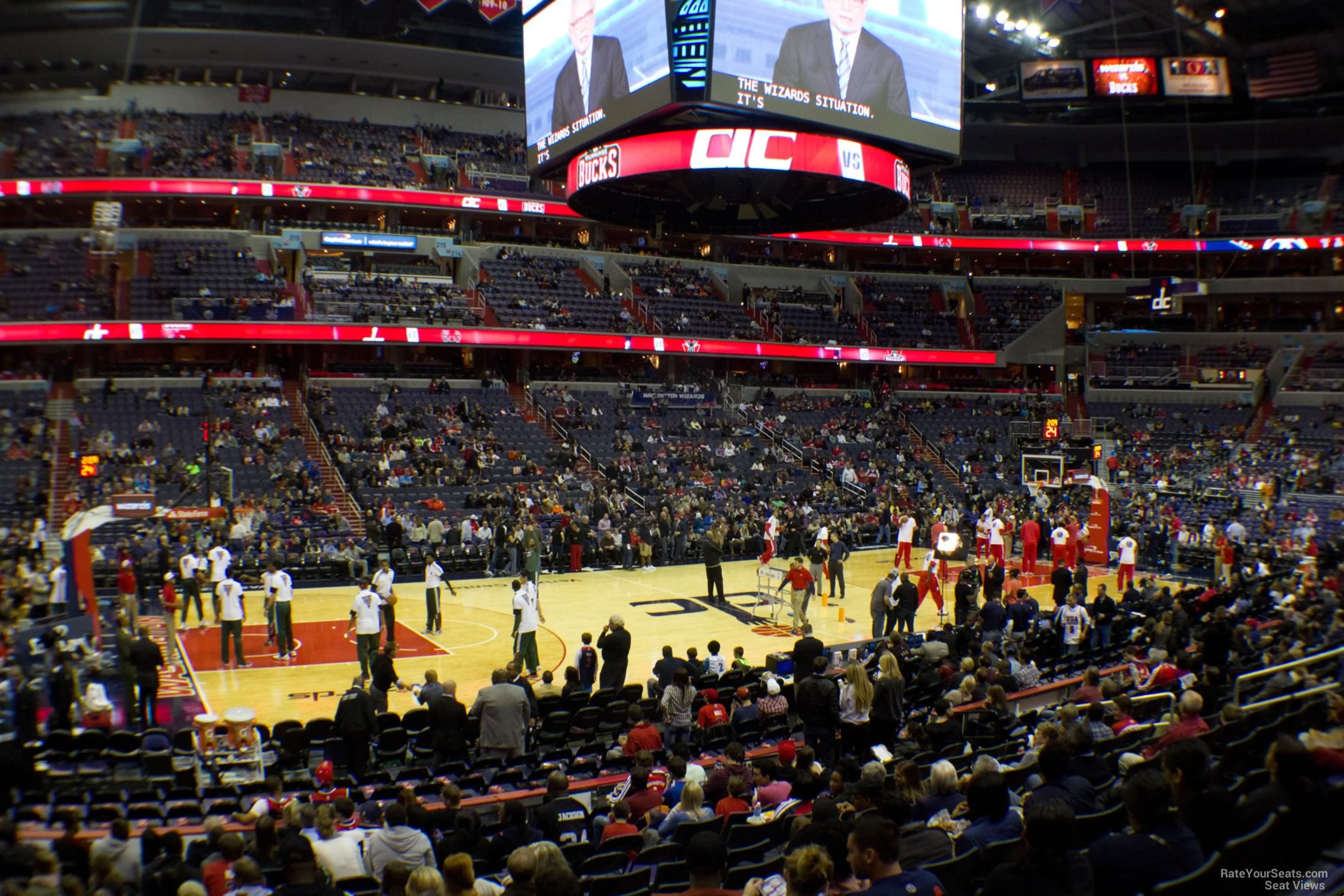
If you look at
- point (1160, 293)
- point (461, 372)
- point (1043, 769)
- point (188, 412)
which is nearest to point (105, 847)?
point (1043, 769)

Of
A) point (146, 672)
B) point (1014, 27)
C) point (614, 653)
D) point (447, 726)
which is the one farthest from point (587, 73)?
point (1014, 27)

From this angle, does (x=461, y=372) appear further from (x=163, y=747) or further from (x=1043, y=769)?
(x=1043, y=769)

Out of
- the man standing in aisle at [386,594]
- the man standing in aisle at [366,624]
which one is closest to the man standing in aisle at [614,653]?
the man standing in aisle at [366,624]

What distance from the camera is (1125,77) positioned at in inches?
1662

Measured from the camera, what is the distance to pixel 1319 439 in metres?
39.2

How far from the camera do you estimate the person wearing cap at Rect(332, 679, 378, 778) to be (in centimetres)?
1013

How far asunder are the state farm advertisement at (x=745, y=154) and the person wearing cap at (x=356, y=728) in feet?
28.6

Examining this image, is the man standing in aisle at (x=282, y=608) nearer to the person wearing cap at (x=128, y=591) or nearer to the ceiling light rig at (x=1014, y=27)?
the person wearing cap at (x=128, y=591)

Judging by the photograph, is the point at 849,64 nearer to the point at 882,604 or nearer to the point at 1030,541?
the point at 882,604

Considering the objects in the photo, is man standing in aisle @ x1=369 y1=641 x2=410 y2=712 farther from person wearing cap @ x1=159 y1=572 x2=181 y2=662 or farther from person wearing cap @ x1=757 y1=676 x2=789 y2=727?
person wearing cap @ x1=159 y1=572 x2=181 y2=662

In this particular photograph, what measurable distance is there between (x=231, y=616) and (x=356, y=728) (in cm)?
725

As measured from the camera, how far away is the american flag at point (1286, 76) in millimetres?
40156

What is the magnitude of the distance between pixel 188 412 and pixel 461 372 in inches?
457

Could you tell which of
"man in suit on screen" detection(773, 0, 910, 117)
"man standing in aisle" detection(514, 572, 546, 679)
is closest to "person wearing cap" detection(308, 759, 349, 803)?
"man standing in aisle" detection(514, 572, 546, 679)
